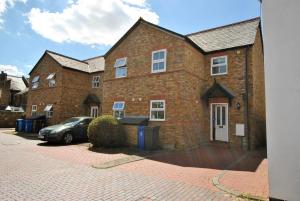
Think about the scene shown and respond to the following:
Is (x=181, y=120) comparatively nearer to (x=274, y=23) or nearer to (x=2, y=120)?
(x=274, y=23)

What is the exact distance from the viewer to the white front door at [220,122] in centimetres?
1293

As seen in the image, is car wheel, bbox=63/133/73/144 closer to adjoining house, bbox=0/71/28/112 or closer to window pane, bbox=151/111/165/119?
window pane, bbox=151/111/165/119

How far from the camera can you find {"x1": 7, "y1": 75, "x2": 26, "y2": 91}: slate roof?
40.5 meters

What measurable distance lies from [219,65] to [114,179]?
10.3 meters

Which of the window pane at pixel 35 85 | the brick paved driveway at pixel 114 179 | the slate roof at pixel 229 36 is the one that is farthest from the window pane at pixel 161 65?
the window pane at pixel 35 85

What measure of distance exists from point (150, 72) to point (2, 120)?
22.4 m

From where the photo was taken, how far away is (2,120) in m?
26.1

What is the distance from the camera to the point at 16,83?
41938 millimetres

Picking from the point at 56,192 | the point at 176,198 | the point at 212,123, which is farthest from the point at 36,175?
the point at 212,123

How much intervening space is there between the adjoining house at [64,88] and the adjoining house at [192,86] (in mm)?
7031

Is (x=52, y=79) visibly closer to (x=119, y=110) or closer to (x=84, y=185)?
(x=119, y=110)

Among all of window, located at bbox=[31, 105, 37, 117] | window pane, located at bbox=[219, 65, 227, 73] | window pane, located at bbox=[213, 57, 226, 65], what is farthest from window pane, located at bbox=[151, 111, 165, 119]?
window, located at bbox=[31, 105, 37, 117]

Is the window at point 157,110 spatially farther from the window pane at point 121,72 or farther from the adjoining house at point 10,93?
the adjoining house at point 10,93

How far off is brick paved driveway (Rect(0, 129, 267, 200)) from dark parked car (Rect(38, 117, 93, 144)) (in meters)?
3.35
